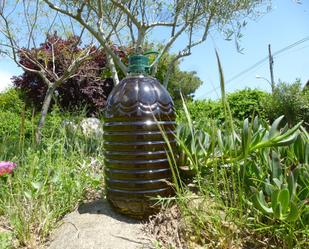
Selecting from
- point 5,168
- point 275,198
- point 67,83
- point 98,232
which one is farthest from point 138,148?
point 67,83

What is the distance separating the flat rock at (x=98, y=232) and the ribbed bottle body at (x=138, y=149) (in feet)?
0.31

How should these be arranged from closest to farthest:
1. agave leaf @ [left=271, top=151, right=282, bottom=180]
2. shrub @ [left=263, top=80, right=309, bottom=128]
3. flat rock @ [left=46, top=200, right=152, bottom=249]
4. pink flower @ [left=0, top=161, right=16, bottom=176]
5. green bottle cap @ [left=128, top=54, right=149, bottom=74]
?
agave leaf @ [left=271, top=151, right=282, bottom=180] < flat rock @ [left=46, top=200, right=152, bottom=249] < green bottle cap @ [left=128, top=54, right=149, bottom=74] < pink flower @ [left=0, top=161, right=16, bottom=176] < shrub @ [left=263, top=80, right=309, bottom=128]

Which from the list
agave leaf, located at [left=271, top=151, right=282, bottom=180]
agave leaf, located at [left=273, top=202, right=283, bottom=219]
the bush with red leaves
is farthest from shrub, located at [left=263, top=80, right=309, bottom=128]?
agave leaf, located at [left=273, top=202, right=283, bottom=219]

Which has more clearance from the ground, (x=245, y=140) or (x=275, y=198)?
(x=245, y=140)

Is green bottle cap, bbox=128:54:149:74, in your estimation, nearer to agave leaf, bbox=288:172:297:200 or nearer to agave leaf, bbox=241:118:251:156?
agave leaf, bbox=241:118:251:156

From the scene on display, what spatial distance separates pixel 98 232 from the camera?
1.94 metres

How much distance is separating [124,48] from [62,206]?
273 inches

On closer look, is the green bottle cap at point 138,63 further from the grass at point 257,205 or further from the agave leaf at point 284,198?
the agave leaf at point 284,198

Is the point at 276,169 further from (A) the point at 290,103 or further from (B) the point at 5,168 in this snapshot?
(A) the point at 290,103

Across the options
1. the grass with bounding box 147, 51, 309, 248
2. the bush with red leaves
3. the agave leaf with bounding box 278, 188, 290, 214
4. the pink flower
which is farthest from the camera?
the bush with red leaves

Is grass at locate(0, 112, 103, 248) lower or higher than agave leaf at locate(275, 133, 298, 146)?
lower

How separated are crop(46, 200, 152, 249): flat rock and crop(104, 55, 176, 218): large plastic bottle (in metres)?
0.09

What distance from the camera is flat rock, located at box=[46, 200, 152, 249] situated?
1845 mm

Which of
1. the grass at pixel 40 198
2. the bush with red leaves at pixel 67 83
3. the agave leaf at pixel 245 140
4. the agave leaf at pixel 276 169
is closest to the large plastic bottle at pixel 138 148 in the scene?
the grass at pixel 40 198
